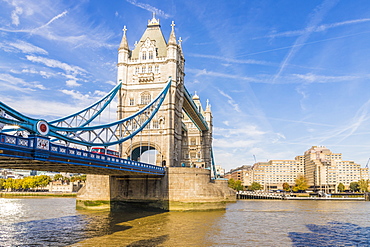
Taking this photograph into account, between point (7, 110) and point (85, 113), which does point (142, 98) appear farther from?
point (7, 110)

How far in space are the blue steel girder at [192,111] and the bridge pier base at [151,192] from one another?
19.9 meters

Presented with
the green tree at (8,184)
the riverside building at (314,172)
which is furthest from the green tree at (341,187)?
the green tree at (8,184)

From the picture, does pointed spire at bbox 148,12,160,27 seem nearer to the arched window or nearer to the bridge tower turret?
the bridge tower turret

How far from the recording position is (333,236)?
29.0 meters

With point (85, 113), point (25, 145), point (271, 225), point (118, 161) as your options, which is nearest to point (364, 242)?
point (271, 225)

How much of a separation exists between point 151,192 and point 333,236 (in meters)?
24.3

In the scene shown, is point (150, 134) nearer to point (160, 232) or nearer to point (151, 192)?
point (151, 192)

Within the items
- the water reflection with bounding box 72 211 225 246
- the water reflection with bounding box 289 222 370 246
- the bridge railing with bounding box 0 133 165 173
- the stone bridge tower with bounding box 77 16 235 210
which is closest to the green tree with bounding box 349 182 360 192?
the stone bridge tower with bounding box 77 16 235 210

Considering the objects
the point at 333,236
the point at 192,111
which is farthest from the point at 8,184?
the point at 333,236

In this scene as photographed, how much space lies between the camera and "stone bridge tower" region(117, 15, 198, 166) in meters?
53.4

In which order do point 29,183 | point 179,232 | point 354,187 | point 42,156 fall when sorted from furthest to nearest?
point 354,187
point 29,183
point 179,232
point 42,156

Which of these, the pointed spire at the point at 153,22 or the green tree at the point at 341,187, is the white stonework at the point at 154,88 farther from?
the green tree at the point at 341,187

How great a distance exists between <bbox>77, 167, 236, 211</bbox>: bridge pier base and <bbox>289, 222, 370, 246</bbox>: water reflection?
1598 centimetres

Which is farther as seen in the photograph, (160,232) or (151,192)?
(151,192)
